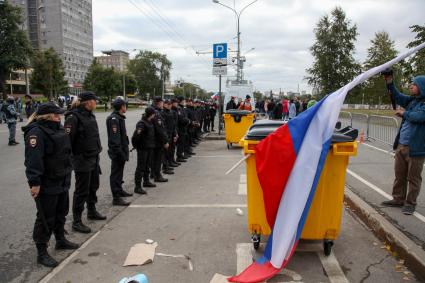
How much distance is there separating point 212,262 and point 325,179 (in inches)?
59.4

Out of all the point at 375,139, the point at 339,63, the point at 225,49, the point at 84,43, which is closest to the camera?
the point at 375,139

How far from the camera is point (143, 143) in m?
7.55

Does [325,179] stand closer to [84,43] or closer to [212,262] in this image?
[212,262]

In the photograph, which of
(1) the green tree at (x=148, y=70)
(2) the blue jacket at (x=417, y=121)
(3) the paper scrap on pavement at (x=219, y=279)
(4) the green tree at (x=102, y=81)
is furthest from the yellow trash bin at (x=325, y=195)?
(1) the green tree at (x=148, y=70)

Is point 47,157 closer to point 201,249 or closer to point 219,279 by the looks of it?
point 201,249

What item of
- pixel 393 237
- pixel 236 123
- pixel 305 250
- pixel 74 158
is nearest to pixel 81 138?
pixel 74 158

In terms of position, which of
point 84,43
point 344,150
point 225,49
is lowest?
point 344,150

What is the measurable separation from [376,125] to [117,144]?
413 inches

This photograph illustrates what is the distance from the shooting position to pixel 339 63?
47.1 m

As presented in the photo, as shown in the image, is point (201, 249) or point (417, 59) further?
point (417, 59)

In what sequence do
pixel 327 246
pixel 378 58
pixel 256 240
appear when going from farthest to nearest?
pixel 378 58 < pixel 256 240 < pixel 327 246

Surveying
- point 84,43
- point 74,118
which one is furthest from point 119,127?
point 84,43

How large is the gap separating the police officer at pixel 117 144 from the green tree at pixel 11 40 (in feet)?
127

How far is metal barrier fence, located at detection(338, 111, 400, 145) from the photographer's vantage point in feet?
41.5
